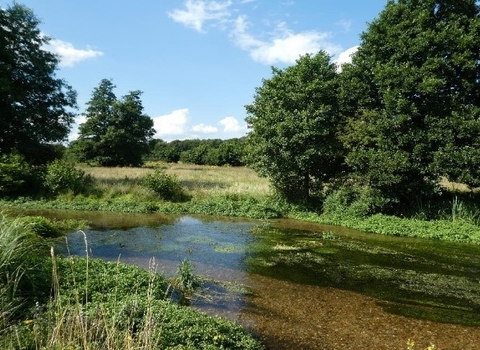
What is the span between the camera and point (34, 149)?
81.2ft

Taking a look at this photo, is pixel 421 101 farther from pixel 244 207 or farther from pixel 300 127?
pixel 244 207

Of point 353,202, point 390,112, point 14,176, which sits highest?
point 390,112

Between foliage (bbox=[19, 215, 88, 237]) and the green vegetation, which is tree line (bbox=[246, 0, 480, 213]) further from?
the green vegetation

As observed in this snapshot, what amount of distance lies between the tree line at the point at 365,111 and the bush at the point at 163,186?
4.93 meters

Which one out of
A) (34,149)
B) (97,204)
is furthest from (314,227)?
(34,149)

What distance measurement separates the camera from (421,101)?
701 inches

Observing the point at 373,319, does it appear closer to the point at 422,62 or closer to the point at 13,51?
the point at 422,62

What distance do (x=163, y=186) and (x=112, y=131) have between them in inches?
1040

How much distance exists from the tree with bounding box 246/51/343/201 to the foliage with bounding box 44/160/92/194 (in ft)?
34.6

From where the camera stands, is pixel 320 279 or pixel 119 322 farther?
pixel 320 279

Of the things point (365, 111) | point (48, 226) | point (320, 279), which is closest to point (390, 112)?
point (365, 111)

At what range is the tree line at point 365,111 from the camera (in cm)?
1723

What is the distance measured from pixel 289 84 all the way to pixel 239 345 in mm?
17368

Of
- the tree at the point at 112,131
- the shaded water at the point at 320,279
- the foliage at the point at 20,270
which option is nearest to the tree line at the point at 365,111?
the shaded water at the point at 320,279
